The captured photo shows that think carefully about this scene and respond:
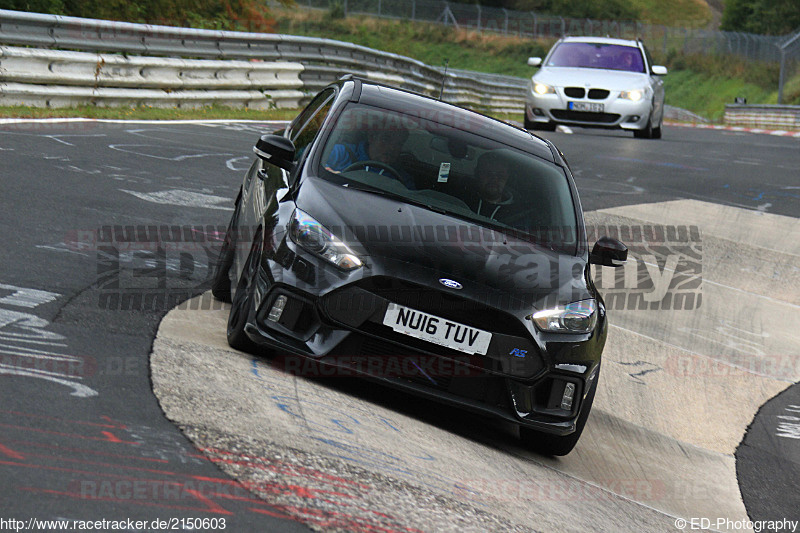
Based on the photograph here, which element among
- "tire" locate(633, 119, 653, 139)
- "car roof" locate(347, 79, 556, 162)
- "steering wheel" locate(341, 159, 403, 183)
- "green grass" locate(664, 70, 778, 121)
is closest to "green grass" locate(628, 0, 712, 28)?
"green grass" locate(664, 70, 778, 121)

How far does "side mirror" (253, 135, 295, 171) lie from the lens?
20.8 feet

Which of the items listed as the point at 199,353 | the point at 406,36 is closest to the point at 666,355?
the point at 199,353

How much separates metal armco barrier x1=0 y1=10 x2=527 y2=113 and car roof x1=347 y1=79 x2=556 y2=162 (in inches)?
342

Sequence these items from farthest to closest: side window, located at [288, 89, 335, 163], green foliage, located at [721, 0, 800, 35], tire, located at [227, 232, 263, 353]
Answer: green foliage, located at [721, 0, 800, 35] < side window, located at [288, 89, 335, 163] < tire, located at [227, 232, 263, 353]

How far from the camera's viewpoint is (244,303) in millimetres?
5770

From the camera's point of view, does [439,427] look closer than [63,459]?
No

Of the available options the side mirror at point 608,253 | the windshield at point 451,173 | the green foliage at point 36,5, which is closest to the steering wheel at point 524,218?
the windshield at point 451,173

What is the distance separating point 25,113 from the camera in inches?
554

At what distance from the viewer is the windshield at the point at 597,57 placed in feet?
67.5

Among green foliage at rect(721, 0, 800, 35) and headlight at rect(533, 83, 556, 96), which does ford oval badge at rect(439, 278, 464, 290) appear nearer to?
headlight at rect(533, 83, 556, 96)

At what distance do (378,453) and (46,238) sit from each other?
3992mm

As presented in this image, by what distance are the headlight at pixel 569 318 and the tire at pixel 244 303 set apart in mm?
1418

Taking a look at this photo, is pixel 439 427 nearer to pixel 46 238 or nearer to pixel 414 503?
pixel 414 503

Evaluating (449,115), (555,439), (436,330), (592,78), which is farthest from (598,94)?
(436,330)
